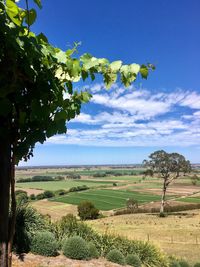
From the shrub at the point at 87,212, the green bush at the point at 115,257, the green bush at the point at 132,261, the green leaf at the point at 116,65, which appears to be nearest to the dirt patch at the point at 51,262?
the green bush at the point at 115,257

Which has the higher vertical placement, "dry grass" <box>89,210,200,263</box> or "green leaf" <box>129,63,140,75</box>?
"green leaf" <box>129,63,140,75</box>

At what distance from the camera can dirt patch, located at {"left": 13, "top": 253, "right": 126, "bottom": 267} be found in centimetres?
1009

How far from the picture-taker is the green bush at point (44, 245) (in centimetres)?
1123

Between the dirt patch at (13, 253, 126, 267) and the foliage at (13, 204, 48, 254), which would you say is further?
the foliage at (13, 204, 48, 254)

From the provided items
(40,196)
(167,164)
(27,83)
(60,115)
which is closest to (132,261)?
(60,115)

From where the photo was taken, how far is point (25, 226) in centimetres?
1255

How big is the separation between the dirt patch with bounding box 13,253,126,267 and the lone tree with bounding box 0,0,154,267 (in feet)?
Answer: 26.8

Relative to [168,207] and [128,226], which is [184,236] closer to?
[128,226]

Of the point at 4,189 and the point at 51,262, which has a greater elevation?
the point at 4,189

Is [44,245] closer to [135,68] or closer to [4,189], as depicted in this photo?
[4,189]

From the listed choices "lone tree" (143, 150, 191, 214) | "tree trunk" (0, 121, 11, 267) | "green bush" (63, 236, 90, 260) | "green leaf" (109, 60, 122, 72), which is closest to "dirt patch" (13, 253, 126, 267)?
"green bush" (63, 236, 90, 260)

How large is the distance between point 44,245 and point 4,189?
9594 millimetres

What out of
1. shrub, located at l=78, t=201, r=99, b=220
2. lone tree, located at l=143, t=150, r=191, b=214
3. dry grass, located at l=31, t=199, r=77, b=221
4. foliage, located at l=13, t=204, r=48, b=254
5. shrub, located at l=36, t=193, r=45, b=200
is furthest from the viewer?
shrub, located at l=36, t=193, r=45, b=200

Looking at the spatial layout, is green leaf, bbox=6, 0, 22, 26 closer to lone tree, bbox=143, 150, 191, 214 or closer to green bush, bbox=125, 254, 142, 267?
green bush, bbox=125, 254, 142, 267
